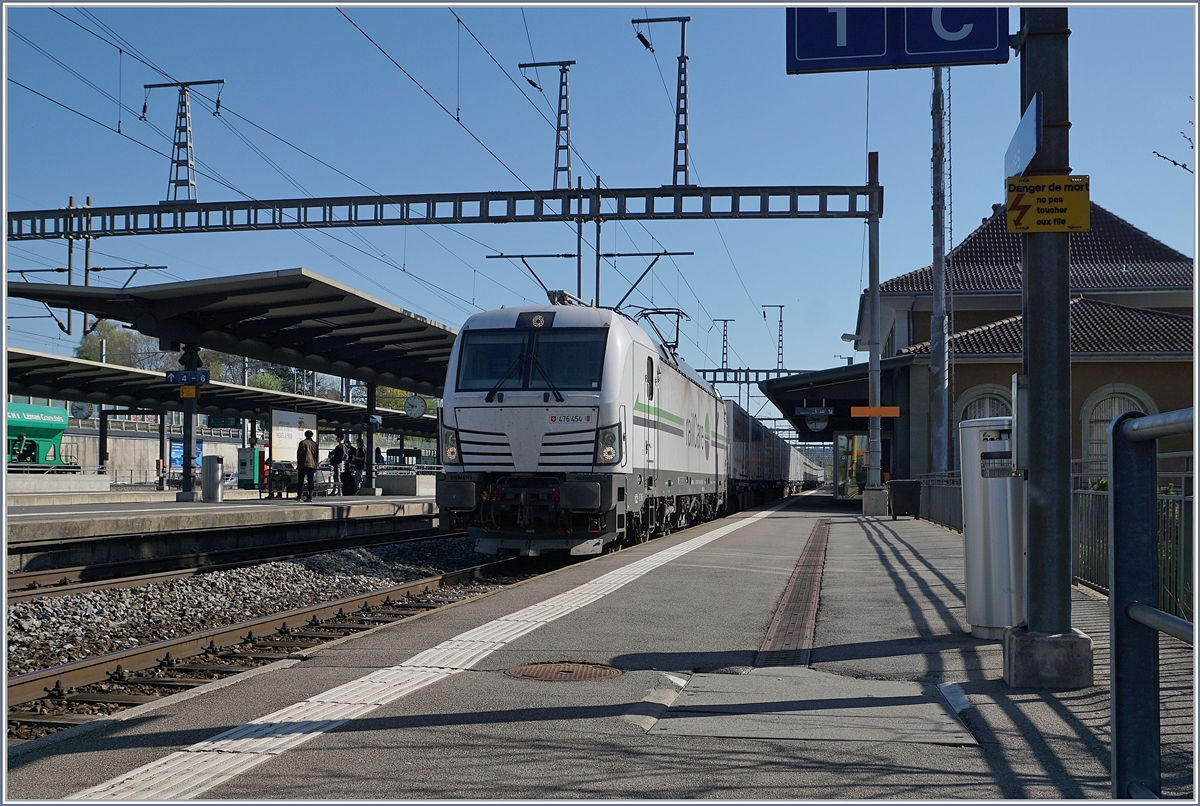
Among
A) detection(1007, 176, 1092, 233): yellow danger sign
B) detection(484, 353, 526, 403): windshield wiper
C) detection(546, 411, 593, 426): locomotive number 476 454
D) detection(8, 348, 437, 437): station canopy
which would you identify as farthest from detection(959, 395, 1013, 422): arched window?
detection(1007, 176, 1092, 233): yellow danger sign

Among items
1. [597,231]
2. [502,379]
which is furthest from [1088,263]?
[502,379]

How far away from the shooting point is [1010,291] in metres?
42.4

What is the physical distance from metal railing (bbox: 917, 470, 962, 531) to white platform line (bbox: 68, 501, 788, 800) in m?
12.4

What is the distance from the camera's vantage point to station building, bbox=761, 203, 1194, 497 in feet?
109

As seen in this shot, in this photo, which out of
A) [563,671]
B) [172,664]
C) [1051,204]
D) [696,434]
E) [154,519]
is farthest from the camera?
[696,434]

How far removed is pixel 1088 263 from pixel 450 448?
39.5 meters

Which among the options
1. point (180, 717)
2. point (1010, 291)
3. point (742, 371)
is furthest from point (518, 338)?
point (742, 371)

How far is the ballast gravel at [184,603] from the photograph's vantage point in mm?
8875

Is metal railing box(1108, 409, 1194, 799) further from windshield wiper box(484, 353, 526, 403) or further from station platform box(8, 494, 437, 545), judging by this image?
station platform box(8, 494, 437, 545)

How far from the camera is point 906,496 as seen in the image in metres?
29.3

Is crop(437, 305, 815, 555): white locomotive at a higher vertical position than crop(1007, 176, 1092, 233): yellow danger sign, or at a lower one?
lower

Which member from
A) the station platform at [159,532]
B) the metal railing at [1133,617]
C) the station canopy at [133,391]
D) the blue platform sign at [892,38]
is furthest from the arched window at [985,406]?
the metal railing at [1133,617]

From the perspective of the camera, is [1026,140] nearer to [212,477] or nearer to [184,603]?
[184,603]

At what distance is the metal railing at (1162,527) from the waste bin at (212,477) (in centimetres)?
1871
